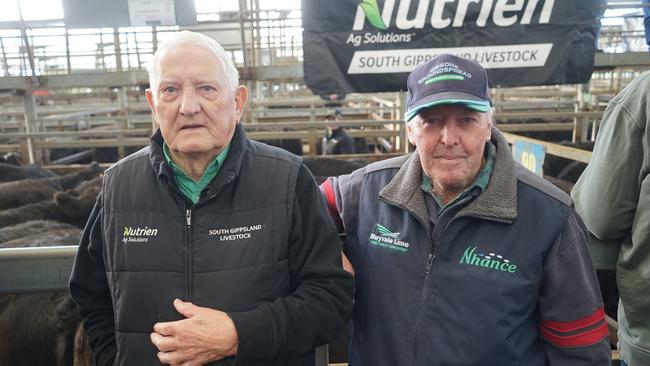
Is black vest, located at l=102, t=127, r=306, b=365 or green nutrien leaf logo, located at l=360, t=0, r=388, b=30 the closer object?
black vest, located at l=102, t=127, r=306, b=365

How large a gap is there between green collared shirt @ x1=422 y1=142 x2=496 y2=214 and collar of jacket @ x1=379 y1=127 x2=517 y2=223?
17mm

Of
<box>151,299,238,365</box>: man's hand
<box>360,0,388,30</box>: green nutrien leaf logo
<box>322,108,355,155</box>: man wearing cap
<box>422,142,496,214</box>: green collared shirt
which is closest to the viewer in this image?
<box>151,299,238,365</box>: man's hand

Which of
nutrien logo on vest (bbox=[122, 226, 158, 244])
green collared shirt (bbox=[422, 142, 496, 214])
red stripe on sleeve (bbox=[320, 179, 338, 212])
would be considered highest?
green collared shirt (bbox=[422, 142, 496, 214])

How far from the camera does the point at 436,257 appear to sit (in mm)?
1562

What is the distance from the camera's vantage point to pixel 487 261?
1530 mm

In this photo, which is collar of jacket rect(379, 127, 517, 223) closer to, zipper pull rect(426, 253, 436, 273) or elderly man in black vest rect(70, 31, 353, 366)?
zipper pull rect(426, 253, 436, 273)

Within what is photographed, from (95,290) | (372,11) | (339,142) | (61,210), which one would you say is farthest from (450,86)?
(339,142)

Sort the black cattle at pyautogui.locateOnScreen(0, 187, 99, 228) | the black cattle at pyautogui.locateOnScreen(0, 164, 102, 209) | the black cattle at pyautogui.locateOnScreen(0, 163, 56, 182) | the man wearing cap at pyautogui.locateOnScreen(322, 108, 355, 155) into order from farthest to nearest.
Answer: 1. the man wearing cap at pyautogui.locateOnScreen(322, 108, 355, 155)
2. the black cattle at pyautogui.locateOnScreen(0, 163, 56, 182)
3. the black cattle at pyautogui.locateOnScreen(0, 164, 102, 209)
4. the black cattle at pyautogui.locateOnScreen(0, 187, 99, 228)

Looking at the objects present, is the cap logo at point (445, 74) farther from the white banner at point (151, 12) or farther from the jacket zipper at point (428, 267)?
the white banner at point (151, 12)

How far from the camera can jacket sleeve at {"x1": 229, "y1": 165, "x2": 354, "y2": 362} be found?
1.42m

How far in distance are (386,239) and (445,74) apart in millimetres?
553

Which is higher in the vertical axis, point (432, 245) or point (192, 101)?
point (192, 101)

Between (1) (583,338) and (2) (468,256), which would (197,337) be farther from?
(1) (583,338)

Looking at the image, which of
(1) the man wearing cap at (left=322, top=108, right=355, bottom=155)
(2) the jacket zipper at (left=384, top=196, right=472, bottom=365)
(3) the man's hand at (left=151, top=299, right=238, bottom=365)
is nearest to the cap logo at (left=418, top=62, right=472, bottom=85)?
(2) the jacket zipper at (left=384, top=196, right=472, bottom=365)
